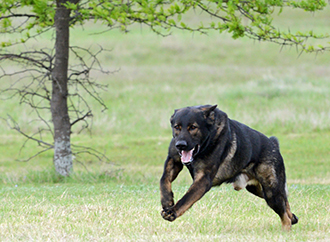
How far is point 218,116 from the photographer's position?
5383mm

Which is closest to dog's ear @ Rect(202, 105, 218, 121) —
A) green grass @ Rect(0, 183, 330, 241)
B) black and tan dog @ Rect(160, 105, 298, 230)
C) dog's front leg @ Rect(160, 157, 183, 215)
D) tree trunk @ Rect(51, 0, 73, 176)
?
black and tan dog @ Rect(160, 105, 298, 230)

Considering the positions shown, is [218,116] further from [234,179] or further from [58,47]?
[58,47]

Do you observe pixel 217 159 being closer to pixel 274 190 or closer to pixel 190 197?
pixel 190 197

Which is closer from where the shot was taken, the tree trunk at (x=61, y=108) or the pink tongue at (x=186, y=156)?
the pink tongue at (x=186, y=156)

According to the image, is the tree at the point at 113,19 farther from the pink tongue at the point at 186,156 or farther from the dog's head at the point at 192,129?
the pink tongue at the point at 186,156

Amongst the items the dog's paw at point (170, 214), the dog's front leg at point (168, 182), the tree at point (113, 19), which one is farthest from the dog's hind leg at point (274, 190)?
the tree at point (113, 19)

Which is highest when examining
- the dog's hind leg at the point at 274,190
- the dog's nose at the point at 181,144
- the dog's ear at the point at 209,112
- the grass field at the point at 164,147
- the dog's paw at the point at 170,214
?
the dog's ear at the point at 209,112

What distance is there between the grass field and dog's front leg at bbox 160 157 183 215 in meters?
0.35

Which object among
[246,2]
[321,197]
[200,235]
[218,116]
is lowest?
[321,197]

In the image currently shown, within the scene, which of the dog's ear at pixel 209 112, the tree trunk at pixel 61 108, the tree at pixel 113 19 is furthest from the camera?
the tree trunk at pixel 61 108

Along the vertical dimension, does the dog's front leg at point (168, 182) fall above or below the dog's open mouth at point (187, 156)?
below

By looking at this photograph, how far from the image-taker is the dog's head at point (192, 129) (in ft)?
16.2

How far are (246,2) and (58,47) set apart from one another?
13.9ft

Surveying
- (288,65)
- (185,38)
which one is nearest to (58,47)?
(288,65)
